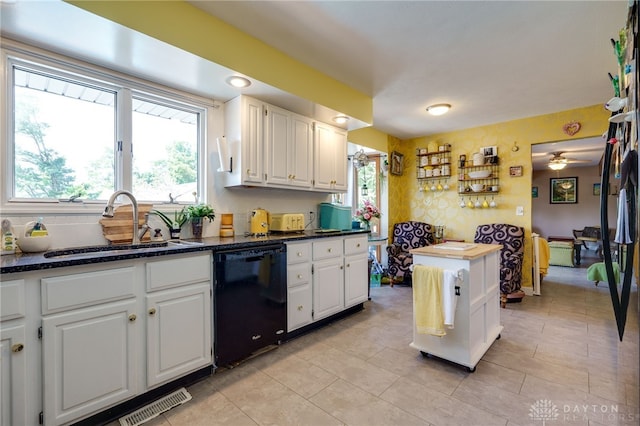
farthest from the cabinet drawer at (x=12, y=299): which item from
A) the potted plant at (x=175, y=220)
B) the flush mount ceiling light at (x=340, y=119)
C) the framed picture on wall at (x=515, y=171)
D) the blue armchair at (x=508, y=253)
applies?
the framed picture on wall at (x=515, y=171)

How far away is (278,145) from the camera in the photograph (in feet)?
9.21

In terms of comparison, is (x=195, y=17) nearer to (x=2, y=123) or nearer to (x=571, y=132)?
(x=2, y=123)

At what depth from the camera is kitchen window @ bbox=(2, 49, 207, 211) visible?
1829 millimetres

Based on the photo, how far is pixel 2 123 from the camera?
1.74 m

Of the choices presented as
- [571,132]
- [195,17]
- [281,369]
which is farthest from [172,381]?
[571,132]

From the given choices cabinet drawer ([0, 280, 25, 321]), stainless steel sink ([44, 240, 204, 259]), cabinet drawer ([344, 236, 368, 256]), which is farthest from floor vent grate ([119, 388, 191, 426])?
cabinet drawer ([344, 236, 368, 256])

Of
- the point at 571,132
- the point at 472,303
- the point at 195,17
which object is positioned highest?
the point at 195,17

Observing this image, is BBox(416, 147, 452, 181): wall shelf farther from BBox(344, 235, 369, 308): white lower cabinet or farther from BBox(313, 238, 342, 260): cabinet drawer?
BBox(313, 238, 342, 260): cabinet drawer

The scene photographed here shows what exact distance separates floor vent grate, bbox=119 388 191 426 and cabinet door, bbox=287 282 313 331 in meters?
0.94

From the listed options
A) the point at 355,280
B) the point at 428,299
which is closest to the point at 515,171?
the point at 355,280

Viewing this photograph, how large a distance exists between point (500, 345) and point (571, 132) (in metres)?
3.05

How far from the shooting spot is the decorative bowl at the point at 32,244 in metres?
1.70

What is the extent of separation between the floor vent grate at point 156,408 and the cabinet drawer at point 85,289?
0.68 metres

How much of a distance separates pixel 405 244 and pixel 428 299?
8.50 ft
